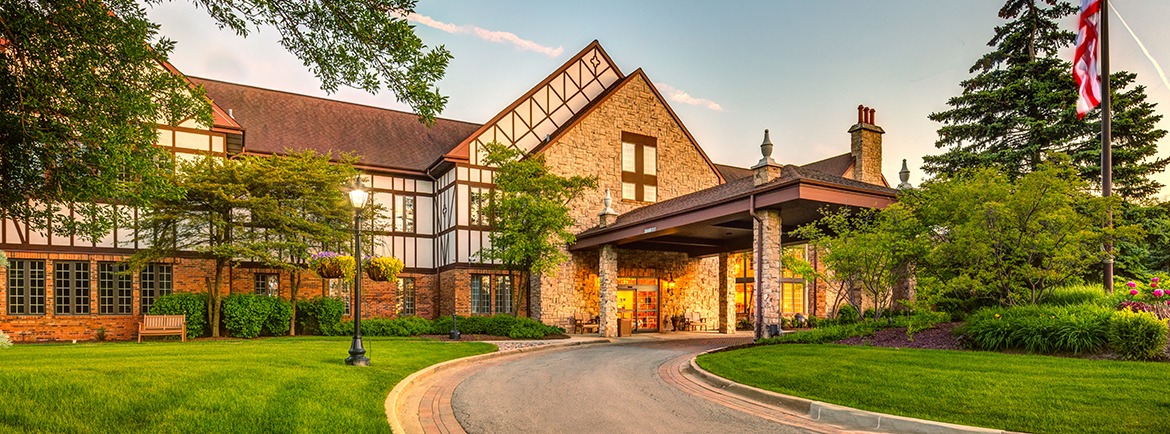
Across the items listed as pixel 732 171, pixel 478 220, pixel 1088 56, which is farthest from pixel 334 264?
pixel 732 171

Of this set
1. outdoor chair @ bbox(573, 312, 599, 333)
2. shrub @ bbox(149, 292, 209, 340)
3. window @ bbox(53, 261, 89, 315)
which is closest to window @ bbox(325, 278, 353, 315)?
shrub @ bbox(149, 292, 209, 340)

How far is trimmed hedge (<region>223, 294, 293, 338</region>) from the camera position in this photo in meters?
21.5

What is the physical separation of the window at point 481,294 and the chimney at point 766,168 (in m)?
12.6

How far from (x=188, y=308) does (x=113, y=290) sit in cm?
294

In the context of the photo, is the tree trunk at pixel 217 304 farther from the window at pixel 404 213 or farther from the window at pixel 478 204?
the window at pixel 478 204

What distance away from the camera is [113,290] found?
21.8 meters

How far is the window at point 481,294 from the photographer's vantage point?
26406 millimetres

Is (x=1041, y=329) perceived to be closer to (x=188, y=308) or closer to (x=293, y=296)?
(x=293, y=296)

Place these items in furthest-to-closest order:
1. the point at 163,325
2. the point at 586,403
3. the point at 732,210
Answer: the point at 163,325 → the point at 732,210 → the point at 586,403

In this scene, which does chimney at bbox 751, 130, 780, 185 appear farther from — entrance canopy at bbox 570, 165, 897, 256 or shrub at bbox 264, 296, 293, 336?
shrub at bbox 264, 296, 293, 336

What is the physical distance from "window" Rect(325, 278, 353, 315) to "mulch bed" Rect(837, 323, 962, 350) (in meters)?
17.9

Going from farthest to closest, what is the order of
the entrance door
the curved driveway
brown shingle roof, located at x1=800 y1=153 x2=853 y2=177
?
brown shingle roof, located at x1=800 y1=153 x2=853 y2=177, the entrance door, the curved driveway

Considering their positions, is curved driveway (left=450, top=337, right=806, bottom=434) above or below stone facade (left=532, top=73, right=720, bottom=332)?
below

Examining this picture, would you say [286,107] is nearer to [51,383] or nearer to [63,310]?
[63,310]
